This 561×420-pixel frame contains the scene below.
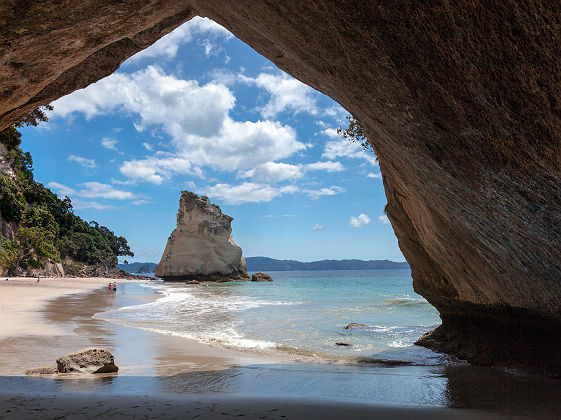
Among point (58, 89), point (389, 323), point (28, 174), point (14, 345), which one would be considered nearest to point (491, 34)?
point (58, 89)

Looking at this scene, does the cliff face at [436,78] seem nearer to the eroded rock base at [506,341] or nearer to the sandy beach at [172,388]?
the eroded rock base at [506,341]

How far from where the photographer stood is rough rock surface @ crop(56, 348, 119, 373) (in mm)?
5241

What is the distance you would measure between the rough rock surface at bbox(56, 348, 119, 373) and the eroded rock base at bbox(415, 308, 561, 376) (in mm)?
6499

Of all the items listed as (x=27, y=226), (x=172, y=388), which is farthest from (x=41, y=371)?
(x=27, y=226)

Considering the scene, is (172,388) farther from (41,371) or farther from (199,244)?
(199,244)

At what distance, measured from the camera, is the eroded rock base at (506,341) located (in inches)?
231

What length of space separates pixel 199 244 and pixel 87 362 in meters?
58.1

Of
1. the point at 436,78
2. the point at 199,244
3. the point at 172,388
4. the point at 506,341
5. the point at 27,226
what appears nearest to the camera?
the point at 436,78

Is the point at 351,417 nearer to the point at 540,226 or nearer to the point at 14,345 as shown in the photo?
the point at 540,226

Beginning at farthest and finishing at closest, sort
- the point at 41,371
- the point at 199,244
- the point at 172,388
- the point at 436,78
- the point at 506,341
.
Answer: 1. the point at 199,244
2. the point at 506,341
3. the point at 41,371
4. the point at 172,388
5. the point at 436,78

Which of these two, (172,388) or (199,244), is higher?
(199,244)

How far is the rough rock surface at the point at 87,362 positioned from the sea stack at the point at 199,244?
57.2 metres

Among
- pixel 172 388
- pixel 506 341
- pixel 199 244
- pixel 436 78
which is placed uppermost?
pixel 436 78

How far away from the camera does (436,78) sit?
9.45 feet
